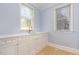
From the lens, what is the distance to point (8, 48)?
121 cm

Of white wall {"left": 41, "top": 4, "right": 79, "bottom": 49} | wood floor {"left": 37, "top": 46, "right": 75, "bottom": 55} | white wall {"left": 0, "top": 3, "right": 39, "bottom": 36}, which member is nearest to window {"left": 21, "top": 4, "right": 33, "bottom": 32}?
white wall {"left": 0, "top": 3, "right": 39, "bottom": 36}

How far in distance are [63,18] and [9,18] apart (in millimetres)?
724

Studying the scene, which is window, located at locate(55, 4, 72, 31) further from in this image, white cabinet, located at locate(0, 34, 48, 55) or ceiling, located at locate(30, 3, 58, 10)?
white cabinet, located at locate(0, 34, 48, 55)

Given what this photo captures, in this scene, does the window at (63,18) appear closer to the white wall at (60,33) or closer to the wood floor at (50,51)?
the white wall at (60,33)

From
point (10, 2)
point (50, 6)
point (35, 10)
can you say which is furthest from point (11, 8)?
point (50, 6)

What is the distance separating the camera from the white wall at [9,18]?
47.7 inches

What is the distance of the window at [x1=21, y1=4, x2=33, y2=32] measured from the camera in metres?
1.32

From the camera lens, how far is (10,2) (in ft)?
4.23

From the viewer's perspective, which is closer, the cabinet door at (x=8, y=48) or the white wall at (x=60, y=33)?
the cabinet door at (x=8, y=48)

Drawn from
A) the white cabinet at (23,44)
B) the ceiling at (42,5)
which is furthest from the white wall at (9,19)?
the ceiling at (42,5)

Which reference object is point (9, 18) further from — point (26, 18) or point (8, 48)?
point (8, 48)

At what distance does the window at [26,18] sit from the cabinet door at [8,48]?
0.24 m
